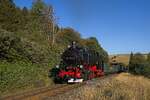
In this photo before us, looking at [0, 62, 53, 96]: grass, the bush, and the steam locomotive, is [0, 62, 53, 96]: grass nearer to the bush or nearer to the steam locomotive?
the bush

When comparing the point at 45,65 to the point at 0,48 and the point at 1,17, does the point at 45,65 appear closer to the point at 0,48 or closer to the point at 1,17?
the point at 0,48

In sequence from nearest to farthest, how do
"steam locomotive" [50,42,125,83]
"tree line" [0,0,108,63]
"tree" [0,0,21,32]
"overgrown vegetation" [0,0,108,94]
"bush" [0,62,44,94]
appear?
"bush" [0,62,44,94] → "overgrown vegetation" [0,0,108,94] → "tree line" [0,0,108,63] → "steam locomotive" [50,42,125,83] → "tree" [0,0,21,32]

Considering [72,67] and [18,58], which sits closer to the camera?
[18,58]

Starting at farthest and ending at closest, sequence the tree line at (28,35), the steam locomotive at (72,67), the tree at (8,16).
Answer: the tree at (8,16)
the steam locomotive at (72,67)
the tree line at (28,35)

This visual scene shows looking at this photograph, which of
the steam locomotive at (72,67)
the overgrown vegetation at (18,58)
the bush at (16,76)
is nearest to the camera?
the bush at (16,76)

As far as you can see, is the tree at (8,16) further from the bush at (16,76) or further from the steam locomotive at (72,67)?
the bush at (16,76)

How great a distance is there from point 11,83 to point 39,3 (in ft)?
189

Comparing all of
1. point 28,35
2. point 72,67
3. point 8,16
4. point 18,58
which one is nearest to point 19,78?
point 18,58

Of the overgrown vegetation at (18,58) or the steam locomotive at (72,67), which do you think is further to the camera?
the steam locomotive at (72,67)

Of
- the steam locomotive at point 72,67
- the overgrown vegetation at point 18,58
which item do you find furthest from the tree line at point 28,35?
the steam locomotive at point 72,67

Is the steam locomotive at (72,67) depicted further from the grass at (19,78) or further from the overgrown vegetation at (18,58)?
the grass at (19,78)

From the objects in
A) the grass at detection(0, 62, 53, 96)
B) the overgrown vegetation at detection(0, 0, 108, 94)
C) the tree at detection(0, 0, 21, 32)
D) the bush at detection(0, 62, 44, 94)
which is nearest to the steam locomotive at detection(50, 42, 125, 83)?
the overgrown vegetation at detection(0, 0, 108, 94)

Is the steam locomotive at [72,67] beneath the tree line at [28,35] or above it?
beneath

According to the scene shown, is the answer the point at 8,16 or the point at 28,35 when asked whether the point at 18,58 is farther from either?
the point at 8,16
